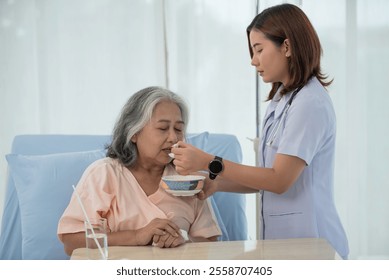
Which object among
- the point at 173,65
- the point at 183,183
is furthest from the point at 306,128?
the point at 173,65

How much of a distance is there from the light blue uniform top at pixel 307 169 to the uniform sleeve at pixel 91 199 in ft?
1.74

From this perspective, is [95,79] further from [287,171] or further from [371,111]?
[287,171]

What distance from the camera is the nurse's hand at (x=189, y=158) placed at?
6.12ft

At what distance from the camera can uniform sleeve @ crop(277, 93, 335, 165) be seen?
188cm

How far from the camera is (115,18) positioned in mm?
3576

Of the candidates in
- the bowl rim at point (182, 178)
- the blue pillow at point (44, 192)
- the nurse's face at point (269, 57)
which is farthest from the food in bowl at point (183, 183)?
the blue pillow at point (44, 192)

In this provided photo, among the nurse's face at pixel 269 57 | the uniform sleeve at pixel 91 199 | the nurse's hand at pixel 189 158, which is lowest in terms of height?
the uniform sleeve at pixel 91 199

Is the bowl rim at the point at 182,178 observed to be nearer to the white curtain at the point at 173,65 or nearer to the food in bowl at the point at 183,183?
the food in bowl at the point at 183,183

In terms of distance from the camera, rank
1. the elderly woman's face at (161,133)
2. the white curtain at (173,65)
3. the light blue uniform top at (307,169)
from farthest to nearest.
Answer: the white curtain at (173,65)
the elderly woman's face at (161,133)
the light blue uniform top at (307,169)

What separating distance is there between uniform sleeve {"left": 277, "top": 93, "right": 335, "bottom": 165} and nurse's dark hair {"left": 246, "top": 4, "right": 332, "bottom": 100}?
102 mm

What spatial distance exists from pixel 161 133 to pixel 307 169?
0.49 metres

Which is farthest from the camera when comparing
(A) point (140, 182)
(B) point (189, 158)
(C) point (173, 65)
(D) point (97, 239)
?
(C) point (173, 65)

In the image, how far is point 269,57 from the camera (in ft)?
6.47

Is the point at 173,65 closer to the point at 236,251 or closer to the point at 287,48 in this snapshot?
the point at 287,48
